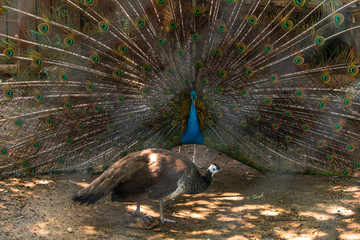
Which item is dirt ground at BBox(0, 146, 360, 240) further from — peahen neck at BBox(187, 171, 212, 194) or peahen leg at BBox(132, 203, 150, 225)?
peahen neck at BBox(187, 171, 212, 194)

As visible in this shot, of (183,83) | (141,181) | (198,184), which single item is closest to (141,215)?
(141,181)

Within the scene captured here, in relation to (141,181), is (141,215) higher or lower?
lower

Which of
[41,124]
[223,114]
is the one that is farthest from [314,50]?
[41,124]

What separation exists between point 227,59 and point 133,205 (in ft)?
6.53

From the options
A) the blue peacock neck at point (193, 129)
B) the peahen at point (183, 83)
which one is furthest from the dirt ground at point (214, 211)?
the blue peacock neck at point (193, 129)

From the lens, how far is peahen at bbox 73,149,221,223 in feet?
10.9

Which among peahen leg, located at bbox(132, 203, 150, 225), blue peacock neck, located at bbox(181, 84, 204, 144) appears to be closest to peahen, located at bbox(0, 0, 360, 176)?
blue peacock neck, located at bbox(181, 84, 204, 144)

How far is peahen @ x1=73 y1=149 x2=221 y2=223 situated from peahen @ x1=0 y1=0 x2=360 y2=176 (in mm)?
974

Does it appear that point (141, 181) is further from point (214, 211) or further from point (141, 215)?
point (214, 211)

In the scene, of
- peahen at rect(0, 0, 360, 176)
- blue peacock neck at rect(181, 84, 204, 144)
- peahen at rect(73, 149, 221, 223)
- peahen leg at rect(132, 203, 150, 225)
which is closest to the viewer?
peahen at rect(73, 149, 221, 223)

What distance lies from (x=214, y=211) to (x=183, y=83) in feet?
5.10

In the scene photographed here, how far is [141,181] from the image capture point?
333 cm

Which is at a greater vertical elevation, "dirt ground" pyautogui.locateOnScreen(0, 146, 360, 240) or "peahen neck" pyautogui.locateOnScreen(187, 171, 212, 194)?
"peahen neck" pyautogui.locateOnScreen(187, 171, 212, 194)

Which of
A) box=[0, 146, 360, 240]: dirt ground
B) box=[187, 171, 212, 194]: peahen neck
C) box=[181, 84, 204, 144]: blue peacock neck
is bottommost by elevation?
box=[0, 146, 360, 240]: dirt ground
